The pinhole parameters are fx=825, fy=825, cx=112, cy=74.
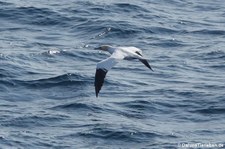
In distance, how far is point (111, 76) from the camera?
89.5ft

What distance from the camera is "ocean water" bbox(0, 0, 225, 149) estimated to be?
21.8 metres

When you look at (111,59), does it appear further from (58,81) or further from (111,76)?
(111,76)

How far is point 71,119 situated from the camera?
74.5 ft

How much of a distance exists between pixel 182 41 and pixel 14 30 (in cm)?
664

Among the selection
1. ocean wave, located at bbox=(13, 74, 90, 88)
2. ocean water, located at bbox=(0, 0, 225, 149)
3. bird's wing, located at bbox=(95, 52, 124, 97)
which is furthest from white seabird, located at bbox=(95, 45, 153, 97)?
ocean wave, located at bbox=(13, 74, 90, 88)

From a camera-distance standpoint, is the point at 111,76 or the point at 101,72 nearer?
the point at 101,72

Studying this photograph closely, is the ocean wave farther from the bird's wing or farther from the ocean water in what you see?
the bird's wing

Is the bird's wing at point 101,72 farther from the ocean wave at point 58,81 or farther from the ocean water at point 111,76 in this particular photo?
the ocean wave at point 58,81

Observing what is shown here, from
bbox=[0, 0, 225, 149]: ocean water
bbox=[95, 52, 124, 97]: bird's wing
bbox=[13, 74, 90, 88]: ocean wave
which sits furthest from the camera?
bbox=[13, 74, 90, 88]: ocean wave

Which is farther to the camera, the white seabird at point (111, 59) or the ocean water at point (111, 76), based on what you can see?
the ocean water at point (111, 76)

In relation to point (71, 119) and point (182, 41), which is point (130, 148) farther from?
point (182, 41)

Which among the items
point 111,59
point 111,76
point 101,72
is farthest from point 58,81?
point 101,72

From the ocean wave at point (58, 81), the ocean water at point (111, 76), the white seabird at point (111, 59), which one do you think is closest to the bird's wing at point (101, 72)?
the white seabird at point (111, 59)

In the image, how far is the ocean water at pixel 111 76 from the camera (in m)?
21.8
